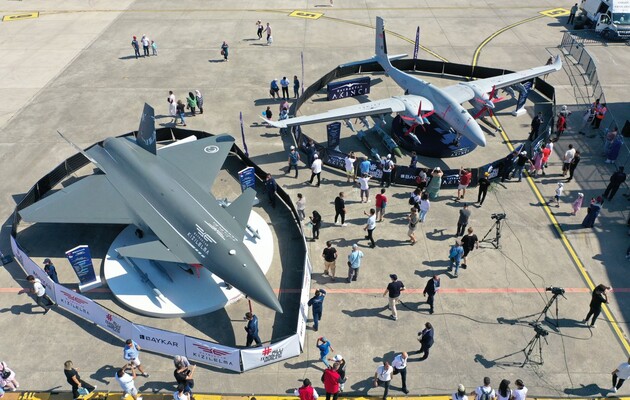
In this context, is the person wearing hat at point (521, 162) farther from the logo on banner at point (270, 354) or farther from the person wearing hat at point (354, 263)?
the logo on banner at point (270, 354)

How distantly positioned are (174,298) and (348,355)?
7.03 metres

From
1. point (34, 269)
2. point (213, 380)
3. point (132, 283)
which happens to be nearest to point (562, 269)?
point (213, 380)

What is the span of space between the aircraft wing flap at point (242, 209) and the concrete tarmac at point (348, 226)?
298 centimetres

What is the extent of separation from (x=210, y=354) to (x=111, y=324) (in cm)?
404

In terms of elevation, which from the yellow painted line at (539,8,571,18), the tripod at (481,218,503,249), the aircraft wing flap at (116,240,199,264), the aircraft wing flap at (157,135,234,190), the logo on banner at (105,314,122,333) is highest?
the yellow painted line at (539,8,571,18)

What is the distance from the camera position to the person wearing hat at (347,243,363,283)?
18.4 meters

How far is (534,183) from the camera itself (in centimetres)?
2511

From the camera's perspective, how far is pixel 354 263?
61.0 feet

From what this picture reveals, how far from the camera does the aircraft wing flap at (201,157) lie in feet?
73.1

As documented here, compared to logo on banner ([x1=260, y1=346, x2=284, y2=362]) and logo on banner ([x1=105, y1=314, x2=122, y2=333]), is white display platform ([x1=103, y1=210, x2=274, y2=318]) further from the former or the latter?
logo on banner ([x1=260, y1=346, x2=284, y2=362])

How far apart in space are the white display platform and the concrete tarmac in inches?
20.4

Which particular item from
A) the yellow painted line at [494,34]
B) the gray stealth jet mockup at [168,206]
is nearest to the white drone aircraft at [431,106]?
the gray stealth jet mockup at [168,206]

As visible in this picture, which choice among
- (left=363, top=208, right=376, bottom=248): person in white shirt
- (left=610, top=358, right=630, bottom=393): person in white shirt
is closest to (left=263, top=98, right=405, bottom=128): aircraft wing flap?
(left=363, top=208, right=376, bottom=248): person in white shirt

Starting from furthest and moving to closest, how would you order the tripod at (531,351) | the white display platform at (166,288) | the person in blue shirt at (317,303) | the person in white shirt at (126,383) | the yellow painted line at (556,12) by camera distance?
1. the yellow painted line at (556,12)
2. the white display platform at (166,288)
3. the person in blue shirt at (317,303)
4. the tripod at (531,351)
5. the person in white shirt at (126,383)
